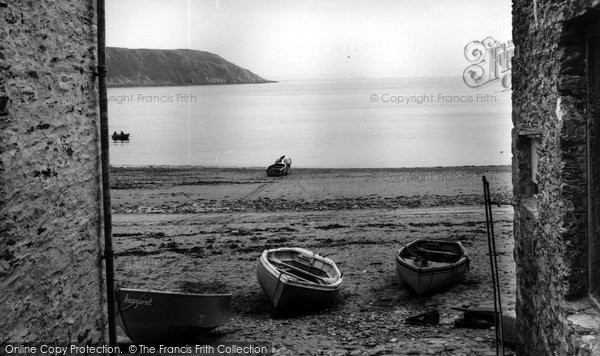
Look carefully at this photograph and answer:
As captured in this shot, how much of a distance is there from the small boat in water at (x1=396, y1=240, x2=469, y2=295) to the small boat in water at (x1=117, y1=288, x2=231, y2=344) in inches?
197

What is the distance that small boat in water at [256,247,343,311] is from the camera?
1240 centimetres

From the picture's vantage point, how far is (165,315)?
32.4ft

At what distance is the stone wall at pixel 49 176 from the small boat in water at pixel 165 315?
2808 millimetres

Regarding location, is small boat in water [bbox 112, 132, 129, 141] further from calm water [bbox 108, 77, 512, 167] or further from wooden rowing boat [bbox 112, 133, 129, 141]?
calm water [bbox 108, 77, 512, 167]

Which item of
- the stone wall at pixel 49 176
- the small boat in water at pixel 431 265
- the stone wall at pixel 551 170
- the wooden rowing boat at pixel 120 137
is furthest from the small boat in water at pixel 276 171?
the wooden rowing boat at pixel 120 137

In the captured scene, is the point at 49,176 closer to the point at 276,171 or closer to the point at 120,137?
the point at 276,171

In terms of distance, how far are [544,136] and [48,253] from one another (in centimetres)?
533

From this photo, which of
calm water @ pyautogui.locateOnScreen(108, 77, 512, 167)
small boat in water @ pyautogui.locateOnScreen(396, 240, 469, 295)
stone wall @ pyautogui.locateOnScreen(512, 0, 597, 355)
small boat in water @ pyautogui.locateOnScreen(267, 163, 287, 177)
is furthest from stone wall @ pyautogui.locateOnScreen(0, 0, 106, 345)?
calm water @ pyautogui.locateOnScreen(108, 77, 512, 167)

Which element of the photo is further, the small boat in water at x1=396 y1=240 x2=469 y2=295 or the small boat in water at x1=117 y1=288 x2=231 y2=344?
the small boat in water at x1=396 y1=240 x2=469 y2=295

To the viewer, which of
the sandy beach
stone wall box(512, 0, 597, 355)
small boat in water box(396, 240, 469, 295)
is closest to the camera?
stone wall box(512, 0, 597, 355)

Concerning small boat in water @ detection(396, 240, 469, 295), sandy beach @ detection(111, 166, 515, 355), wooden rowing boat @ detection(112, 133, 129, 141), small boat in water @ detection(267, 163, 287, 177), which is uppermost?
wooden rowing boat @ detection(112, 133, 129, 141)

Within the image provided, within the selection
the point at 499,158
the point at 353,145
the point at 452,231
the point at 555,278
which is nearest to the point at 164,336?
the point at 555,278

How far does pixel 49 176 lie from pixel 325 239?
14.8 meters

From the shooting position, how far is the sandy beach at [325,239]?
1128 cm
